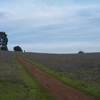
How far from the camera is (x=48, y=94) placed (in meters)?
26.1

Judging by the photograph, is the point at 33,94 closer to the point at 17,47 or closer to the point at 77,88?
the point at 77,88

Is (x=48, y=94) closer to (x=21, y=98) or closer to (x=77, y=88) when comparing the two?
(x=21, y=98)

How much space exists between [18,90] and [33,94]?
3183mm

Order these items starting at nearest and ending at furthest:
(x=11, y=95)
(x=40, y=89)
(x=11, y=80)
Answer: (x=11, y=95)
(x=40, y=89)
(x=11, y=80)

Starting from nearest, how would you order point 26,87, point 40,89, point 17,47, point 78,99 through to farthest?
point 78,99 < point 40,89 < point 26,87 < point 17,47

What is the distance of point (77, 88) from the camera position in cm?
3023

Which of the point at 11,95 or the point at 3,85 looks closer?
the point at 11,95

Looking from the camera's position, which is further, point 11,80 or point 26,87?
point 11,80

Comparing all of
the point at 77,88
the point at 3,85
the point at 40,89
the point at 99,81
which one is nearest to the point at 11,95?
the point at 40,89

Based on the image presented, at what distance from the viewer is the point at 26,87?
32062 millimetres

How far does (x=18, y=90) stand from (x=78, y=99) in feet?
24.0

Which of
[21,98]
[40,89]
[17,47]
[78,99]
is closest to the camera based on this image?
[78,99]

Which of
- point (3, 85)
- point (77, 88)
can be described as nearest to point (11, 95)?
point (77, 88)

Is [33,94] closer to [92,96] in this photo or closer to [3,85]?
[92,96]
